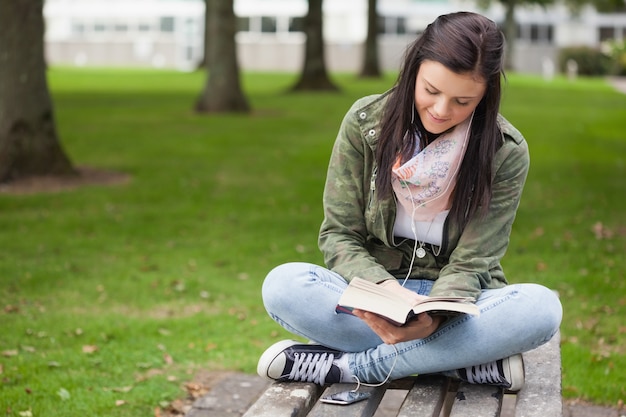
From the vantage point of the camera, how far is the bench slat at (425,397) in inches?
122

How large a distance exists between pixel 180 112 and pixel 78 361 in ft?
44.3

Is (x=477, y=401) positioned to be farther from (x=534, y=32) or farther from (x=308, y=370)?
(x=534, y=32)

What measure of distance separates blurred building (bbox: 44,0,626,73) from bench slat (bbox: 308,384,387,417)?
46122 mm

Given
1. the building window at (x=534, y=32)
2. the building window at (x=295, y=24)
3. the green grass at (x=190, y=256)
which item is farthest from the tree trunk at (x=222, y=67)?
the building window at (x=534, y=32)

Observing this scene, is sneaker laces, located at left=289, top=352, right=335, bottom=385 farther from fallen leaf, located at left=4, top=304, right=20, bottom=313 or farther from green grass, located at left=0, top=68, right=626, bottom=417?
fallen leaf, located at left=4, top=304, right=20, bottom=313

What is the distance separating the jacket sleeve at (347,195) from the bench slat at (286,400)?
0.47m

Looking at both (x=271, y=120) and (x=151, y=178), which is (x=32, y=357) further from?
(x=271, y=120)

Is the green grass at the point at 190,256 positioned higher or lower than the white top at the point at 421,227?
lower

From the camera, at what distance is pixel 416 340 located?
338cm

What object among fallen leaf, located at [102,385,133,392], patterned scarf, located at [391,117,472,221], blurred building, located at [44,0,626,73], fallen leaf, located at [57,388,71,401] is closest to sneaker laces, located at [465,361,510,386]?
patterned scarf, located at [391,117,472,221]

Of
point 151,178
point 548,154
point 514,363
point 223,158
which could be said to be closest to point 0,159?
point 151,178

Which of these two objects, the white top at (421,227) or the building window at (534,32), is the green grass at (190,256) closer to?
the white top at (421,227)

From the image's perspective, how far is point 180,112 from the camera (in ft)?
59.4

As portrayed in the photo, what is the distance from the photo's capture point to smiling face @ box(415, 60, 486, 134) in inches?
129
